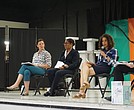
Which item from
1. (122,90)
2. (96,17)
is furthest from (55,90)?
(96,17)

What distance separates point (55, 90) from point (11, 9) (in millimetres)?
6372

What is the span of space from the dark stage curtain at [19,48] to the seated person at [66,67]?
248cm

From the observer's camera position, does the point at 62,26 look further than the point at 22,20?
No

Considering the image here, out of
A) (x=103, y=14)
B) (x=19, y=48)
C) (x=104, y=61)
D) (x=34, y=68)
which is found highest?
(x=103, y=14)

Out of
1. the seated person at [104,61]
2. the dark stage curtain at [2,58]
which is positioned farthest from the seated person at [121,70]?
the dark stage curtain at [2,58]

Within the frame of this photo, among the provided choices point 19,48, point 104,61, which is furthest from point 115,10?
point 104,61

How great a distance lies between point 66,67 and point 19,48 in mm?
2865

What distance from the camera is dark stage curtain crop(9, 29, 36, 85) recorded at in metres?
7.35

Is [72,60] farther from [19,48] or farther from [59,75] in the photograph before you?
[19,48]

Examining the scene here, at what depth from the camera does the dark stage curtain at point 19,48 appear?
7348 millimetres

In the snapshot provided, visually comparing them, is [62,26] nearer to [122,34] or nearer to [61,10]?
[61,10]

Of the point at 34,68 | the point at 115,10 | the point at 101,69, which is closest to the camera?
the point at 101,69

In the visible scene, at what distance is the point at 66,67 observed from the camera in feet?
16.0

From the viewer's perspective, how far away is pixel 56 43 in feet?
25.5
